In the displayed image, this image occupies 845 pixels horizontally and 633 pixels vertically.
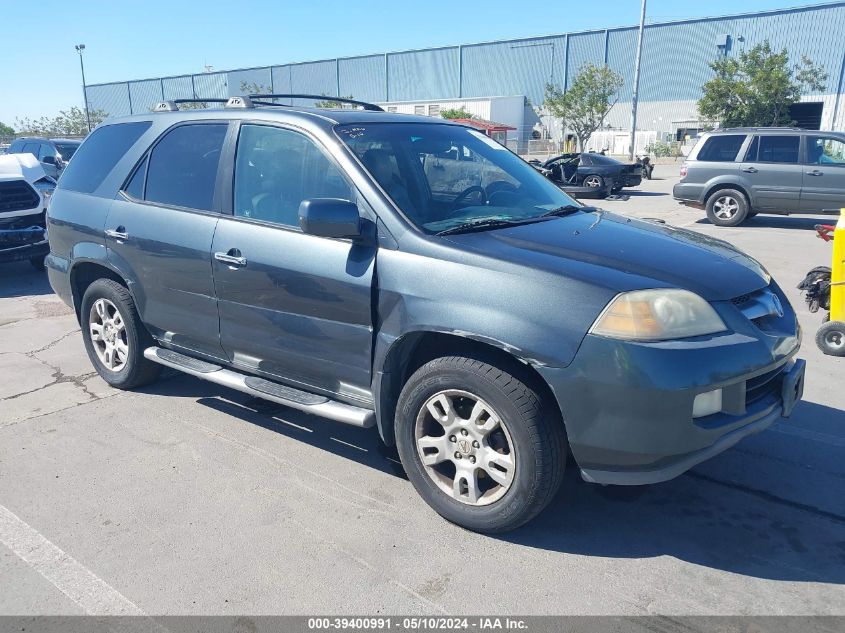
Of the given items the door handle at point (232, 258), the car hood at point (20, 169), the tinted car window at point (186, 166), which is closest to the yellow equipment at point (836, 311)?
the door handle at point (232, 258)

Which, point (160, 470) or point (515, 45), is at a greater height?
point (515, 45)

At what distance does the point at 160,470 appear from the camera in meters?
3.74

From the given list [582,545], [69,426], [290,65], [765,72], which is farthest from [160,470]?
[290,65]

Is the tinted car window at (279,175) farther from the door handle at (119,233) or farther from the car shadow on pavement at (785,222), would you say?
the car shadow on pavement at (785,222)

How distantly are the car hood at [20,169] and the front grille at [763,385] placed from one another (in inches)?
370

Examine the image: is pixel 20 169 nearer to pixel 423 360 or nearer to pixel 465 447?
pixel 423 360

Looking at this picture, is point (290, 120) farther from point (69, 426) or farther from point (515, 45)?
point (515, 45)

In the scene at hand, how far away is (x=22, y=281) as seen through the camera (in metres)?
9.29

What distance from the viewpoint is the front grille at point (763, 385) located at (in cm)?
293

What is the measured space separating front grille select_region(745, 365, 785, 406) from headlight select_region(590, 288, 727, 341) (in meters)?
0.32

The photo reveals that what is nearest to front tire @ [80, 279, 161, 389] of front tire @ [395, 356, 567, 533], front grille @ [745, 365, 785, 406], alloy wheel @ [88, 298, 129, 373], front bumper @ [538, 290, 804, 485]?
alloy wheel @ [88, 298, 129, 373]

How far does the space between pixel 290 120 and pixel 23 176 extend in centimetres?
726

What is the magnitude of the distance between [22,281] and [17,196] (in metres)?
1.18

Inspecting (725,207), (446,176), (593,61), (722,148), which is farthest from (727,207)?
(593,61)
